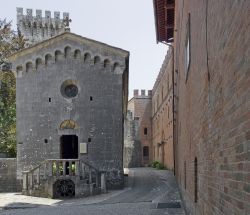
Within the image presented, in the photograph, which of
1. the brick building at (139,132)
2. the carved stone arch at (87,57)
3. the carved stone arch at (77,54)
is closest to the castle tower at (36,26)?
the brick building at (139,132)

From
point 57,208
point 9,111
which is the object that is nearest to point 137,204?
point 57,208

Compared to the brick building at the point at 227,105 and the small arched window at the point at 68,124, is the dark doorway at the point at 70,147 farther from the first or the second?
the brick building at the point at 227,105

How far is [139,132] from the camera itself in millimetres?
55156

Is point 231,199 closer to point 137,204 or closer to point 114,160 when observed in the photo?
point 137,204

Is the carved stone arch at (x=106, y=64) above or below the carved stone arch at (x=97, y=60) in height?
below

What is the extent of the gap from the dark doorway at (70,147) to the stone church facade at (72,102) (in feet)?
3.41

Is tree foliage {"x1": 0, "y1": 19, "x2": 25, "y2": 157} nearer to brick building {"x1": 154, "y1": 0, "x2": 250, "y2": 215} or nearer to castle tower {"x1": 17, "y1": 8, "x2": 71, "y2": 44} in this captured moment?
castle tower {"x1": 17, "y1": 8, "x2": 71, "y2": 44}

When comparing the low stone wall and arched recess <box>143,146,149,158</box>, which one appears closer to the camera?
the low stone wall

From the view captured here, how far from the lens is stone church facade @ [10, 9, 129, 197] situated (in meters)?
23.0

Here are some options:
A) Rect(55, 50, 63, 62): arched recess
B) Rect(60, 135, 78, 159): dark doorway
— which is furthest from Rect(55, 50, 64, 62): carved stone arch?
Rect(60, 135, 78, 159): dark doorway

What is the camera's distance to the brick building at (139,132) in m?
51.2

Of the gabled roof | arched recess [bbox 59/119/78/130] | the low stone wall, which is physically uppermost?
the gabled roof

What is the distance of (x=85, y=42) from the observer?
23562 millimetres

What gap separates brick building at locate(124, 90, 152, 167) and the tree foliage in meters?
18.3
